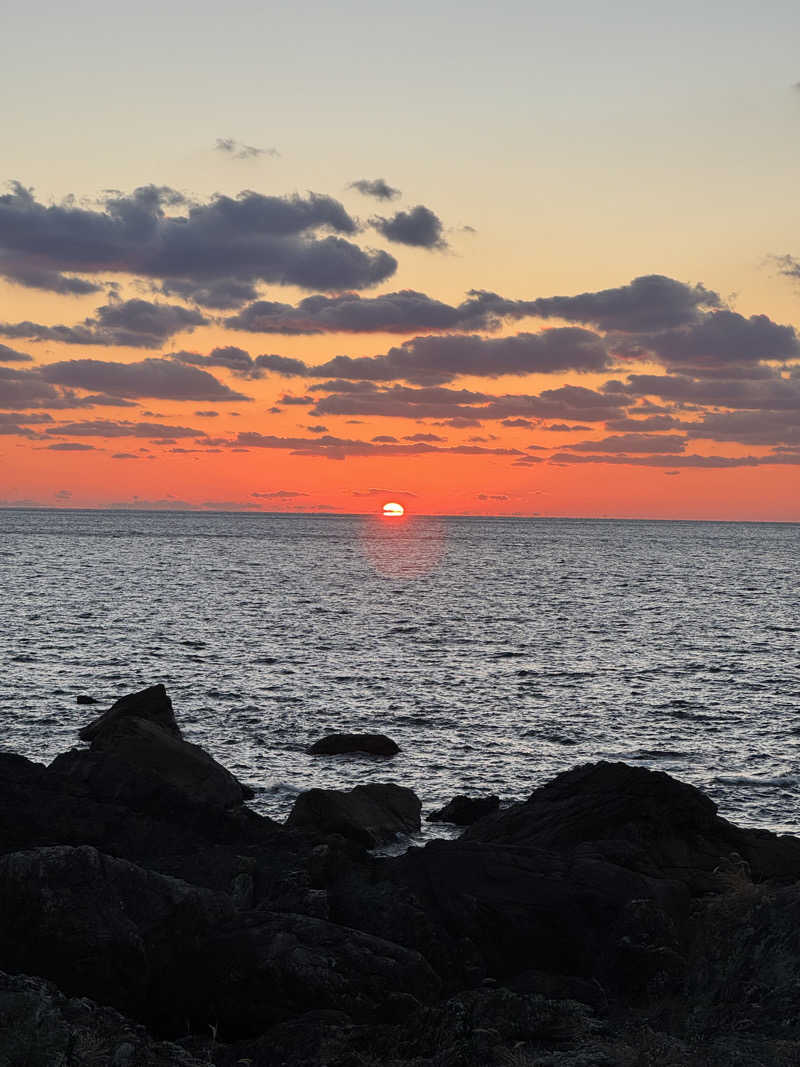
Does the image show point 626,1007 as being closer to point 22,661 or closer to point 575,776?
point 575,776

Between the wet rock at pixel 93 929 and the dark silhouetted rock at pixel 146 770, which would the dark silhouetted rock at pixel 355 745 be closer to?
the dark silhouetted rock at pixel 146 770

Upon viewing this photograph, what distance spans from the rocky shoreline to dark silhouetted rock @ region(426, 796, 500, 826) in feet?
23.8

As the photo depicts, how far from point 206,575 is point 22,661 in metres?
93.7

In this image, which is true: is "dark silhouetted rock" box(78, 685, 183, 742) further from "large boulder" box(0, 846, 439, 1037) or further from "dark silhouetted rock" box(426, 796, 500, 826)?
"large boulder" box(0, 846, 439, 1037)

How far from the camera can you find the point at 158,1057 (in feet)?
41.1

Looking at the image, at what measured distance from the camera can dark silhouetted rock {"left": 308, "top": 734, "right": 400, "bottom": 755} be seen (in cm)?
4159

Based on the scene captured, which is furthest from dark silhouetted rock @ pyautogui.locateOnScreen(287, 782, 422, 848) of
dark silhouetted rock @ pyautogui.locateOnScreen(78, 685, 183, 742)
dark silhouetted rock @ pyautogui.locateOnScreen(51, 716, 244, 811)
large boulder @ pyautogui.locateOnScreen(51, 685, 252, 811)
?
dark silhouetted rock @ pyautogui.locateOnScreen(78, 685, 183, 742)

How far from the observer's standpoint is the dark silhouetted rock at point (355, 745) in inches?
1638

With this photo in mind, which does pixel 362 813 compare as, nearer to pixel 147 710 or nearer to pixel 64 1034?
pixel 147 710

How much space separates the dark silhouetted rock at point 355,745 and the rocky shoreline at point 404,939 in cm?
1602

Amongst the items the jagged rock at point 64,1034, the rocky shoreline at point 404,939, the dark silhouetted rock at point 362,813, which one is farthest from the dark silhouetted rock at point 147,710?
the jagged rock at point 64,1034

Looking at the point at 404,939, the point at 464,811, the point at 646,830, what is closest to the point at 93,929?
the point at 404,939

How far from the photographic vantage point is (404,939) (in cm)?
1838

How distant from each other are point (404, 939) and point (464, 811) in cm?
1492
